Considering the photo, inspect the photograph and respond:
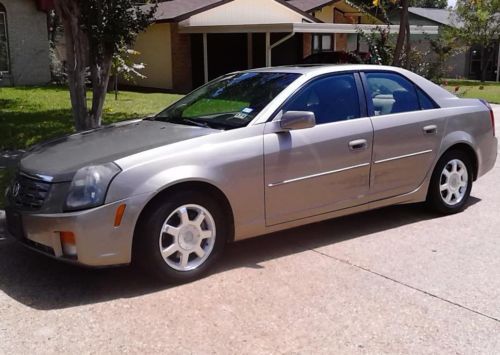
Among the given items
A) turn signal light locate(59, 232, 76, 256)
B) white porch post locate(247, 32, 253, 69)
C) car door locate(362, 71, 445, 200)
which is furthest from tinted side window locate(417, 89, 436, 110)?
white porch post locate(247, 32, 253, 69)

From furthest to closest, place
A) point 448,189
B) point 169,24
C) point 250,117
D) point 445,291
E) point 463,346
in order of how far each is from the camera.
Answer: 1. point 169,24
2. point 448,189
3. point 250,117
4. point 445,291
5. point 463,346

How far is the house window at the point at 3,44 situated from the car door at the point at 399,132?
1661cm

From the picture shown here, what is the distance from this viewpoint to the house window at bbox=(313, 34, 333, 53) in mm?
27461

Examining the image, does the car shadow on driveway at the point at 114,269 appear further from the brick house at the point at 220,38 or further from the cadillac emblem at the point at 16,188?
the brick house at the point at 220,38

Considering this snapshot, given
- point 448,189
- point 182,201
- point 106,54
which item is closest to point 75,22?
point 106,54

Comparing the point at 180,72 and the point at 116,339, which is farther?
the point at 180,72

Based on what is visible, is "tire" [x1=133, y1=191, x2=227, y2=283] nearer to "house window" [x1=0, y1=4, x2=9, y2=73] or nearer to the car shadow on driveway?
the car shadow on driveway

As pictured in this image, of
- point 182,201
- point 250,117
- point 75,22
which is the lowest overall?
Result: point 182,201

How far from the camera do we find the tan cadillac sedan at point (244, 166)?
13.6 ft

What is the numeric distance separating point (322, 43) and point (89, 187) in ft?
82.0

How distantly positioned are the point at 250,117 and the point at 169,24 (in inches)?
747

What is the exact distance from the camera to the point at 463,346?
3566 mm

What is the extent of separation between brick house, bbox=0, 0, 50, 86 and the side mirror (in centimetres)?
1679

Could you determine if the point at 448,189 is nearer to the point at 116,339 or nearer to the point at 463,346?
the point at 463,346
